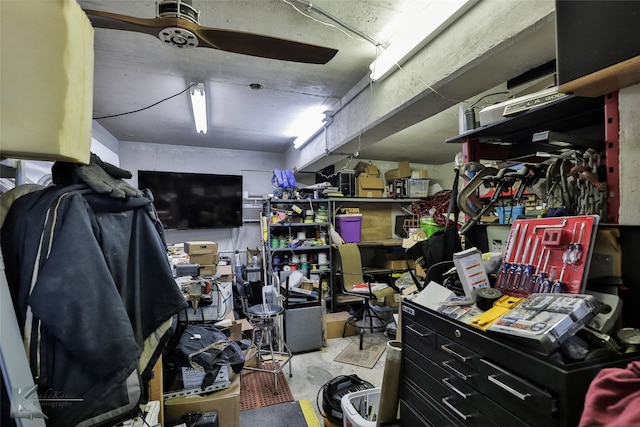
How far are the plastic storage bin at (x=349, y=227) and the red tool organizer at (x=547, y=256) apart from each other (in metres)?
3.68

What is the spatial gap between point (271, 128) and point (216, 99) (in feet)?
3.42

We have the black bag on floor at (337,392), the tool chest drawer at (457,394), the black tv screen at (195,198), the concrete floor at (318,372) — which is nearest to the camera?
the tool chest drawer at (457,394)

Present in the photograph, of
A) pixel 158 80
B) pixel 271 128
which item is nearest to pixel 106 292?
pixel 158 80

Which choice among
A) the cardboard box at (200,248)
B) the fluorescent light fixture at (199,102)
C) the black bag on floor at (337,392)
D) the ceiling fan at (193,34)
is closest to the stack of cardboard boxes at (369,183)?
the cardboard box at (200,248)

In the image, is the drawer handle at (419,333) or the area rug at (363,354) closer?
the drawer handle at (419,333)

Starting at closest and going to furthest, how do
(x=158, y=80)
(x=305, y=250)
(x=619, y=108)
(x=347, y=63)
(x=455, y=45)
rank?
(x=619, y=108) < (x=455, y=45) < (x=347, y=63) < (x=158, y=80) < (x=305, y=250)

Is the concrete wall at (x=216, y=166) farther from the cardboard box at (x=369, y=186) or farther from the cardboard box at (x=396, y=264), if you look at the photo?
the cardboard box at (x=396, y=264)

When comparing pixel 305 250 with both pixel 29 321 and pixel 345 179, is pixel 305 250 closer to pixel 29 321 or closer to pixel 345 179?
pixel 345 179

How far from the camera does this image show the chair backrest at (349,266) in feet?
13.9

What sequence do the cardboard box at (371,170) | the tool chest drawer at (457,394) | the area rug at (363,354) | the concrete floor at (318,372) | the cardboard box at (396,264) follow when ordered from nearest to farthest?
the tool chest drawer at (457,394), the concrete floor at (318,372), the area rug at (363,354), the cardboard box at (396,264), the cardboard box at (371,170)

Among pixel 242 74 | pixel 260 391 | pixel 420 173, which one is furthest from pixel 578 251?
pixel 420 173

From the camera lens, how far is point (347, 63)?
7.37 ft

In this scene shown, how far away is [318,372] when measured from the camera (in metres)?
2.97

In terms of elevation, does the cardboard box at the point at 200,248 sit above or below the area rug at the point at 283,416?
above
